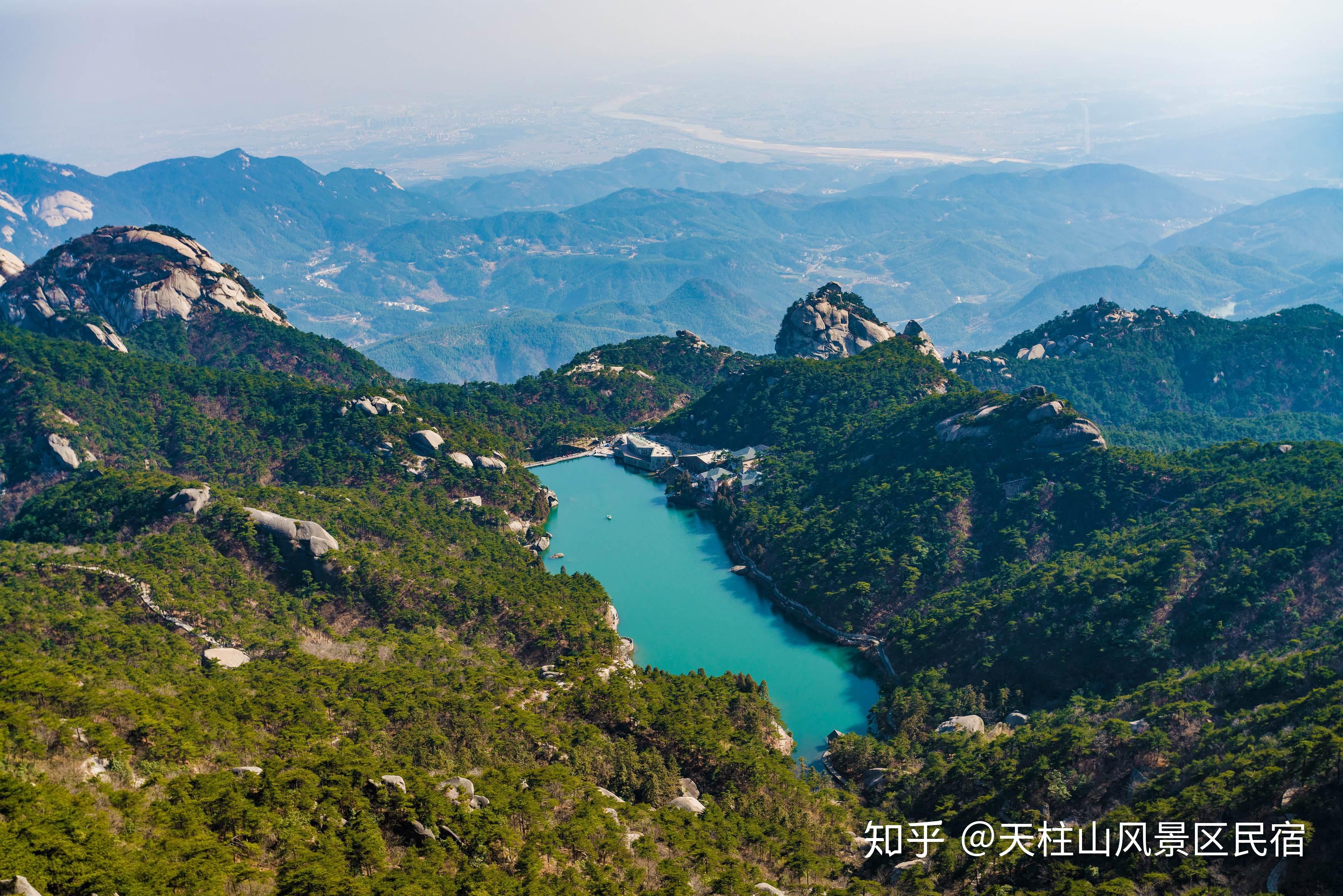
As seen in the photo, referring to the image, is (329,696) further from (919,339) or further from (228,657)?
(919,339)

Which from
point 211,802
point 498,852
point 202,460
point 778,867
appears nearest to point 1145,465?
point 778,867

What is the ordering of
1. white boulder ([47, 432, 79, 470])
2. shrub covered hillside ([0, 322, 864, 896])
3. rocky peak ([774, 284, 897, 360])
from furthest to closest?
rocky peak ([774, 284, 897, 360]), white boulder ([47, 432, 79, 470]), shrub covered hillside ([0, 322, 864, 896])

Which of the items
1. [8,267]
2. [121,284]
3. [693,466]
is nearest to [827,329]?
[693,466]

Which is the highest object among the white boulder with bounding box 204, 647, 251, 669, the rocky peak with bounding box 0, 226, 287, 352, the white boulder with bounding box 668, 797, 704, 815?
the rocky peak with bounding box 0, 226, 287, 352

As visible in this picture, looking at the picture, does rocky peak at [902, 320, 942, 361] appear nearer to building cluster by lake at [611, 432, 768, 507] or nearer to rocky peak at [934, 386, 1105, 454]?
building cluster by lake at [611, 432, 768, 507]

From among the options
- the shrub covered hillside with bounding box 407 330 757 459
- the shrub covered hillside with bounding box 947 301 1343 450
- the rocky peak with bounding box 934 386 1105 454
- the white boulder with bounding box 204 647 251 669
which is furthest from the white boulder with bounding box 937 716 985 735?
the shrub covered hillside with bounding box 407 330 757 459

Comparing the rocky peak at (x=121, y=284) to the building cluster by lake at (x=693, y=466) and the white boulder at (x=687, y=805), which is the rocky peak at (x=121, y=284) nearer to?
the building cluster by lake at (x=693, y=466)

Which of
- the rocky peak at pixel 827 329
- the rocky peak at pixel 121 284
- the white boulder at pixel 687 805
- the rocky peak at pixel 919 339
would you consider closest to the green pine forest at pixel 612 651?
the white boulder at pixel 687 805
